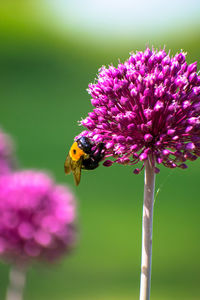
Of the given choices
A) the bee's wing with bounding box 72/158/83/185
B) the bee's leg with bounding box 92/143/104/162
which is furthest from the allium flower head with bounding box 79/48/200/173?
the bee's wing with bounding box 72/158/83/185

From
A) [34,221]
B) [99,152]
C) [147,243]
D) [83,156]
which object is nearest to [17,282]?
[34,221]

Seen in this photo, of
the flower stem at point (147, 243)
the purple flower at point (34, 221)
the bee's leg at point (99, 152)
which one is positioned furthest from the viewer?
the purple flower at point (34, 221)

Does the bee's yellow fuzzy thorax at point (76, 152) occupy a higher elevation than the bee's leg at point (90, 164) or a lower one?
higher

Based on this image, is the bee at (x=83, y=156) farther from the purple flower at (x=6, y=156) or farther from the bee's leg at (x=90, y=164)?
the purple flower at (x=6, y=156)

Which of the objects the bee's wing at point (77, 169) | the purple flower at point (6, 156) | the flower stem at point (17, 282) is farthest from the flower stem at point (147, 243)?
the purple flower at point (6, 156)

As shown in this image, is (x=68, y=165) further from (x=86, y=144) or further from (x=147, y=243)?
(x=147, y=243)

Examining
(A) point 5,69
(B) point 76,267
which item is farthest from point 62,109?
(B) point 76,267

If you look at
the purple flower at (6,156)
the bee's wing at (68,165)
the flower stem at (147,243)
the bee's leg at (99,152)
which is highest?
the purple flower at (6,156)

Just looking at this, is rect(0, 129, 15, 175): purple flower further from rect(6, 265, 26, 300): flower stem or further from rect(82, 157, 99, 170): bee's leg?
rect(82, 157, 99, 170): bee's leg
